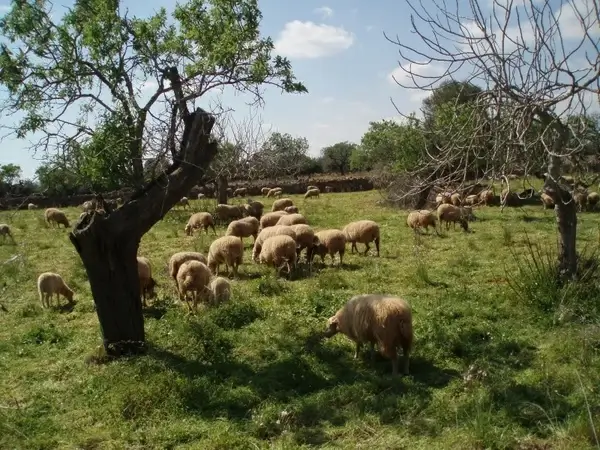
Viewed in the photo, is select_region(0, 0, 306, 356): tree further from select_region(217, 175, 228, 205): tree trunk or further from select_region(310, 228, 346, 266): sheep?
select_region(217, 175, 228, 205): tree trunk

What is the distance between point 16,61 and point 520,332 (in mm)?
9930

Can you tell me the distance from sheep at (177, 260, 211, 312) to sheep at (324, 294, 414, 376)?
344 centimetres

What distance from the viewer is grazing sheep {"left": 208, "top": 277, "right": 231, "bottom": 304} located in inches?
410

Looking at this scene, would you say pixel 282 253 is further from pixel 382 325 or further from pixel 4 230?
pixel 4 230

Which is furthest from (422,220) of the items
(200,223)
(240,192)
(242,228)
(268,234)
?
(240,192)

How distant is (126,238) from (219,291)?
9.67 feet

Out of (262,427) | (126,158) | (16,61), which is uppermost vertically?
(16,61)

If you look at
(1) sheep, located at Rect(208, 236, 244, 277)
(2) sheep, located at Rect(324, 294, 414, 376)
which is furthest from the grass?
(1) sheep, located at Rect(208, 236, 244, 277)

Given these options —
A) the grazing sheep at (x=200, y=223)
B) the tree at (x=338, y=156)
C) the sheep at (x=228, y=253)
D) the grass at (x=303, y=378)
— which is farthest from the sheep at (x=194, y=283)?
the tree at (x=338, y=156)

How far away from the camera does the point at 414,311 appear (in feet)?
30.7

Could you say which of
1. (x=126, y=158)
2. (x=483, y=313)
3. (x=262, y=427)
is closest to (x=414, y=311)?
(x=483, y=313)

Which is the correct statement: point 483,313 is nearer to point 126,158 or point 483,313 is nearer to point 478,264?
point 478,264

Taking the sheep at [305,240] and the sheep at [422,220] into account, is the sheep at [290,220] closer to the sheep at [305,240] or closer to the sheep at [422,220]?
the sheep at [305,240]

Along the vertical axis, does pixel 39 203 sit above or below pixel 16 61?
below
